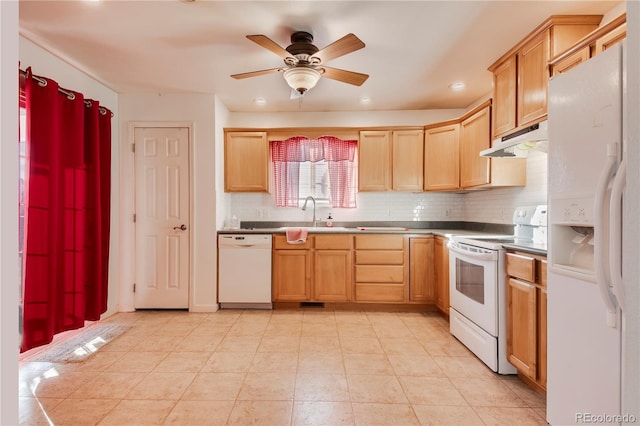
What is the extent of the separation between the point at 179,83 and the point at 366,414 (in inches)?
135

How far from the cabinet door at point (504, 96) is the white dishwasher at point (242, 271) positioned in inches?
106

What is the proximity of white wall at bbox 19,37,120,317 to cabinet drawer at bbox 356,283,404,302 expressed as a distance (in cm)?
278

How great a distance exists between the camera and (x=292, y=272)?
12.0 feet

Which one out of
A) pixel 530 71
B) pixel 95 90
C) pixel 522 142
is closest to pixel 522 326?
pixel 522 142

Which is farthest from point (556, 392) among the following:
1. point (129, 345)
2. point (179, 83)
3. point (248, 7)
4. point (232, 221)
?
point (179, 83)

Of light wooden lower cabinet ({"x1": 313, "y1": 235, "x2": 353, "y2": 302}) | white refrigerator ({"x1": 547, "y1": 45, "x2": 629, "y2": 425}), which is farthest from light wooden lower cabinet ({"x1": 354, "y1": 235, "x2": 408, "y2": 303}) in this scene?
white refrigerator ({"x1": 547, "y1": 45, "x2": 629, "y2": 425})

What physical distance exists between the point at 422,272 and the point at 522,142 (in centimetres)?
179

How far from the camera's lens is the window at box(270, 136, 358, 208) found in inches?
163

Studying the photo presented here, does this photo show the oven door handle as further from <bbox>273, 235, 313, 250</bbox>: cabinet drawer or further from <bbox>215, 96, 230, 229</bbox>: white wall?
<bbox>215, 96, 230, 229</bbox>: white wall

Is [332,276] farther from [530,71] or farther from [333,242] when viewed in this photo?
[530,71]

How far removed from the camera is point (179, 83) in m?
3.31

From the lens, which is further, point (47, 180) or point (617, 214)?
point (47, 180)

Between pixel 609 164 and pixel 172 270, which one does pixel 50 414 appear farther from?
pixel 609 164

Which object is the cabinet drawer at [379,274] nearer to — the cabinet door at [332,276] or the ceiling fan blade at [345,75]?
the cabinet door at [332,276]
